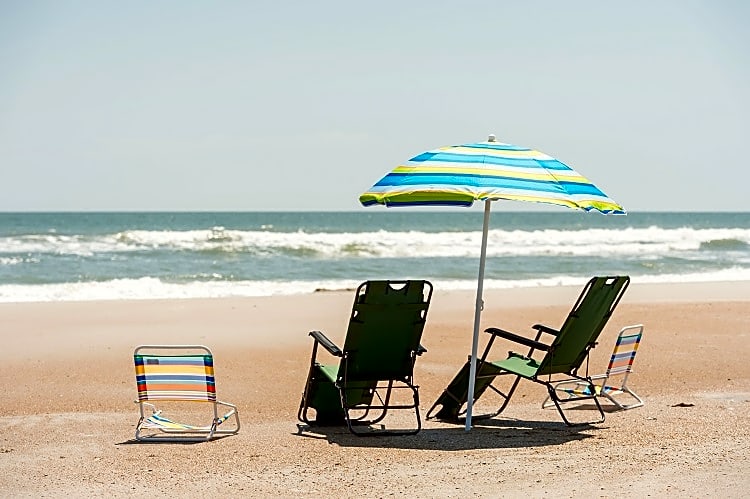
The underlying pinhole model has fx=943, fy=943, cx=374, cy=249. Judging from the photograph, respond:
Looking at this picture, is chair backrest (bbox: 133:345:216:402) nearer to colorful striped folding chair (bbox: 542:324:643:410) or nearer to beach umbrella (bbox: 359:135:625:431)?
beach umbrella (bbox: 359:135:625:431)

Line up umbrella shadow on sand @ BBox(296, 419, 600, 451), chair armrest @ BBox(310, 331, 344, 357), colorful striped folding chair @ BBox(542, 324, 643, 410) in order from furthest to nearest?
colorful striped folding chair @ BBox(542, 324, 643, 410) < chair armrest @ BBox(310, 331, 344, 357) < umbrella shadow on sand @ BBox(296, 419, 600, 451)

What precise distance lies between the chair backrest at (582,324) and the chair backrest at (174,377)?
218 cm

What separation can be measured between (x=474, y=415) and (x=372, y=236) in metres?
34.0

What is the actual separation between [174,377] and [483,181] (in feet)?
7.62

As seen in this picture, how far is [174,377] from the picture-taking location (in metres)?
6.03

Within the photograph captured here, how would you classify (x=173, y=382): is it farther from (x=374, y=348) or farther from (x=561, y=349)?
(x=561, y=349)

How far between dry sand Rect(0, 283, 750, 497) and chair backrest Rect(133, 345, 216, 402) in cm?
33

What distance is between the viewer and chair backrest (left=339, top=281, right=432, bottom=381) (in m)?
5.94

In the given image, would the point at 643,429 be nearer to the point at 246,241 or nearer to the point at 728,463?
the point at 728,463

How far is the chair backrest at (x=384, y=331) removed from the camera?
19.5 feet

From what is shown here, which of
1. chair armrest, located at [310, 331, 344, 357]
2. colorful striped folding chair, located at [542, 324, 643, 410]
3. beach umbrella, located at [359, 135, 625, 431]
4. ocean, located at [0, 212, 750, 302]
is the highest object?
beach umbrella, located at [359, 135, 625, 431]

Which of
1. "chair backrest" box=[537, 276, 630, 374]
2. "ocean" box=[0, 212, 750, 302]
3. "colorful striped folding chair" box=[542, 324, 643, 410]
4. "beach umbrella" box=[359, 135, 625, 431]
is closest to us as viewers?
"beach umbrella" box=[359, 135, 625, 431]

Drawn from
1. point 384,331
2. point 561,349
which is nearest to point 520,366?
point 561,349

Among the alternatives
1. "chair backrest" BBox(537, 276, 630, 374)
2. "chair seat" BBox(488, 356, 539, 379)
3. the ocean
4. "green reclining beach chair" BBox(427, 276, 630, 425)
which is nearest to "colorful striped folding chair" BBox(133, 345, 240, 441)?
"green reclining beach chair" BBox(427, 276, 630, 425)
